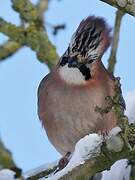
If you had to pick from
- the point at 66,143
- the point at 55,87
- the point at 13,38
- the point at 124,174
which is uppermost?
the point at 13,38

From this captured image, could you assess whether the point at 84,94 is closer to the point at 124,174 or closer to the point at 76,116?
the point at 76,116

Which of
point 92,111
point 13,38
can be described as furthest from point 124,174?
point 13,38

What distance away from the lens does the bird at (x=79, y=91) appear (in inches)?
105

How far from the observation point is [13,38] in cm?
431

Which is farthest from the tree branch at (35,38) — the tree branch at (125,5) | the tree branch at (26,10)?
the tree branch at (125,5)

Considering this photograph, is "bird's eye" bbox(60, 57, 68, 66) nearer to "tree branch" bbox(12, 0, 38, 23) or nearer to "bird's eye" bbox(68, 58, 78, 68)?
"bird's eye" bbox(68, 58, 78, 68)

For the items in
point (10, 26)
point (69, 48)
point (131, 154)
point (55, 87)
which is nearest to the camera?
point (131, 154)

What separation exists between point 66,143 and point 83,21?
1.85ft

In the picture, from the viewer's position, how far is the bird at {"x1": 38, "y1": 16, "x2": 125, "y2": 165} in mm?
2666

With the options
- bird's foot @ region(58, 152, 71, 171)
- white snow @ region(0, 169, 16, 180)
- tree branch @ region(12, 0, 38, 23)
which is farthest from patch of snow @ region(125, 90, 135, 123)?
tree branch @ region(12, 0, 38, 23)

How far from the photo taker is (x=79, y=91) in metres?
2.84

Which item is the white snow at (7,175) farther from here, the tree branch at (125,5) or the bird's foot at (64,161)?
the tree branch at (125,5)

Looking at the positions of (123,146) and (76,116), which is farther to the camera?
(76,116)

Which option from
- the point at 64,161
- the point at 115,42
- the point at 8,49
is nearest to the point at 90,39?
the point at 64,161
